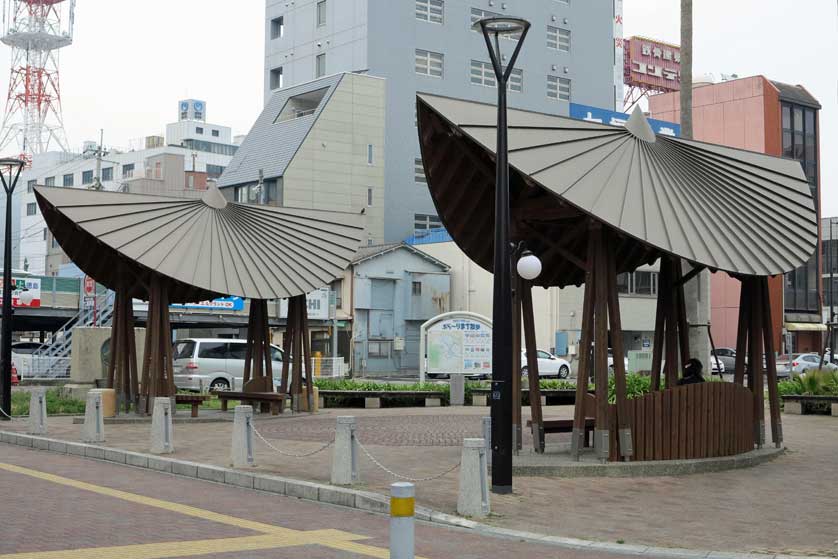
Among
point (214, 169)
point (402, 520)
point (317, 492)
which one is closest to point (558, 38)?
point (214, 169)

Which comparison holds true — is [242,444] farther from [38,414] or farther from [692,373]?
[38,414]

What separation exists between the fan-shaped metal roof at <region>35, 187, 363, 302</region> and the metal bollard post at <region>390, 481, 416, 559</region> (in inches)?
637

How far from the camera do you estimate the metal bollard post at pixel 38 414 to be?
20031mm

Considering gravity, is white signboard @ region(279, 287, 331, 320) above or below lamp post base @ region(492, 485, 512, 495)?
above

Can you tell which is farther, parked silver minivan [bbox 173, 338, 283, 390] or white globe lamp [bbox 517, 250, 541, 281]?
parked silver minivan [bbox 173, 338, 283, 390]

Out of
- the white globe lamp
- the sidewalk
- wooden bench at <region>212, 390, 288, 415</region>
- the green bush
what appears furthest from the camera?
the green bush

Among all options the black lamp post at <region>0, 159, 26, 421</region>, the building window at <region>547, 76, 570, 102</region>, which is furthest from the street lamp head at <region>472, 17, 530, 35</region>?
the building window at <region>547, 76, 570, 102</region>

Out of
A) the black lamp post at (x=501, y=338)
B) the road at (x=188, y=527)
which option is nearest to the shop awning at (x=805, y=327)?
the black lamp post at (x=501, y=338)

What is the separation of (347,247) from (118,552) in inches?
686

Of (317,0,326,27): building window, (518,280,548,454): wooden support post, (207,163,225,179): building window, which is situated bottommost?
(518,280,548,454): wooden support post

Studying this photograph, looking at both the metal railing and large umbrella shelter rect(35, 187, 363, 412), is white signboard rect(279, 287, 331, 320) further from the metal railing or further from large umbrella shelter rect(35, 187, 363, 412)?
large umbrella shelter rect(35, 187, 363, 412)

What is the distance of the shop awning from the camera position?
71.9m

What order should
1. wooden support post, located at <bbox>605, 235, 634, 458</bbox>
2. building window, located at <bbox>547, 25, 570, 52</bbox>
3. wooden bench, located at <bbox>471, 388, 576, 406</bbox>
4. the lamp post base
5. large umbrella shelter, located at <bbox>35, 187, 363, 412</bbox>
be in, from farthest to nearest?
1. building window, located at <bbox>547, 25, 570, 52</bbox>
2. wooden bench, located at <bbox>471, 388, 576, 406</bbox>
3. large umbrella shelter, located at <bbox>35, 187, 363, 412</bbox>
4. wooden support post, located at <bbox>605, 235, 634, 458</bbox>
5. the lamp post base

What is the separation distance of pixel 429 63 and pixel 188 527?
6195 centimetres
